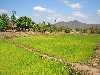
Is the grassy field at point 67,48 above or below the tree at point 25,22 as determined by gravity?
below

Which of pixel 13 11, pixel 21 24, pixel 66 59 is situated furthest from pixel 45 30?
pixel 66 59

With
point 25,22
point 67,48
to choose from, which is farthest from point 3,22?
point 67,48

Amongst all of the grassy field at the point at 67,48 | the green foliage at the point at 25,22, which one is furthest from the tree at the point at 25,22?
the grassy field at the point at 67,48

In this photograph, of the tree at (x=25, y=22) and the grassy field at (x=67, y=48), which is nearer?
the grassy field at (x=67, y=48)

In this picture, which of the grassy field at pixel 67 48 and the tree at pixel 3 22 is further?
the tree at pixel 3 22

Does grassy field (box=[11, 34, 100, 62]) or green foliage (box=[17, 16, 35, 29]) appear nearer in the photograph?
grassy field (box=[11, 34, 100, 62])

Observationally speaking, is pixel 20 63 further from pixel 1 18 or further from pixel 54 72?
pixel 1 18

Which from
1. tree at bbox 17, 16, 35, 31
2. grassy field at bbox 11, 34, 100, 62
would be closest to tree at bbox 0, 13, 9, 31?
tree at bbox 17, 16, 35, 31

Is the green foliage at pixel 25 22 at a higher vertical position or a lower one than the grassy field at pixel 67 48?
higher

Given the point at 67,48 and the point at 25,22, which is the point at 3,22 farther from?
the point at 67,48

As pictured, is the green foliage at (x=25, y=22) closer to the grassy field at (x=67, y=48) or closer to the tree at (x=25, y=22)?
the tree at (x=25, y=22)

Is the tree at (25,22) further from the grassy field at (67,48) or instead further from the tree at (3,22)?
the grassy field at (67,48)

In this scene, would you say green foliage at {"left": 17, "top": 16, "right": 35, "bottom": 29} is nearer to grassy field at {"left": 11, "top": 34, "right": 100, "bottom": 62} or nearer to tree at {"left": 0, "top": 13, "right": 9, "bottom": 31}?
tree at {"left": 0, "top": 13, "right": 9, "bottom": 31}

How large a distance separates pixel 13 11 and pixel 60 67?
7867 centimetres
